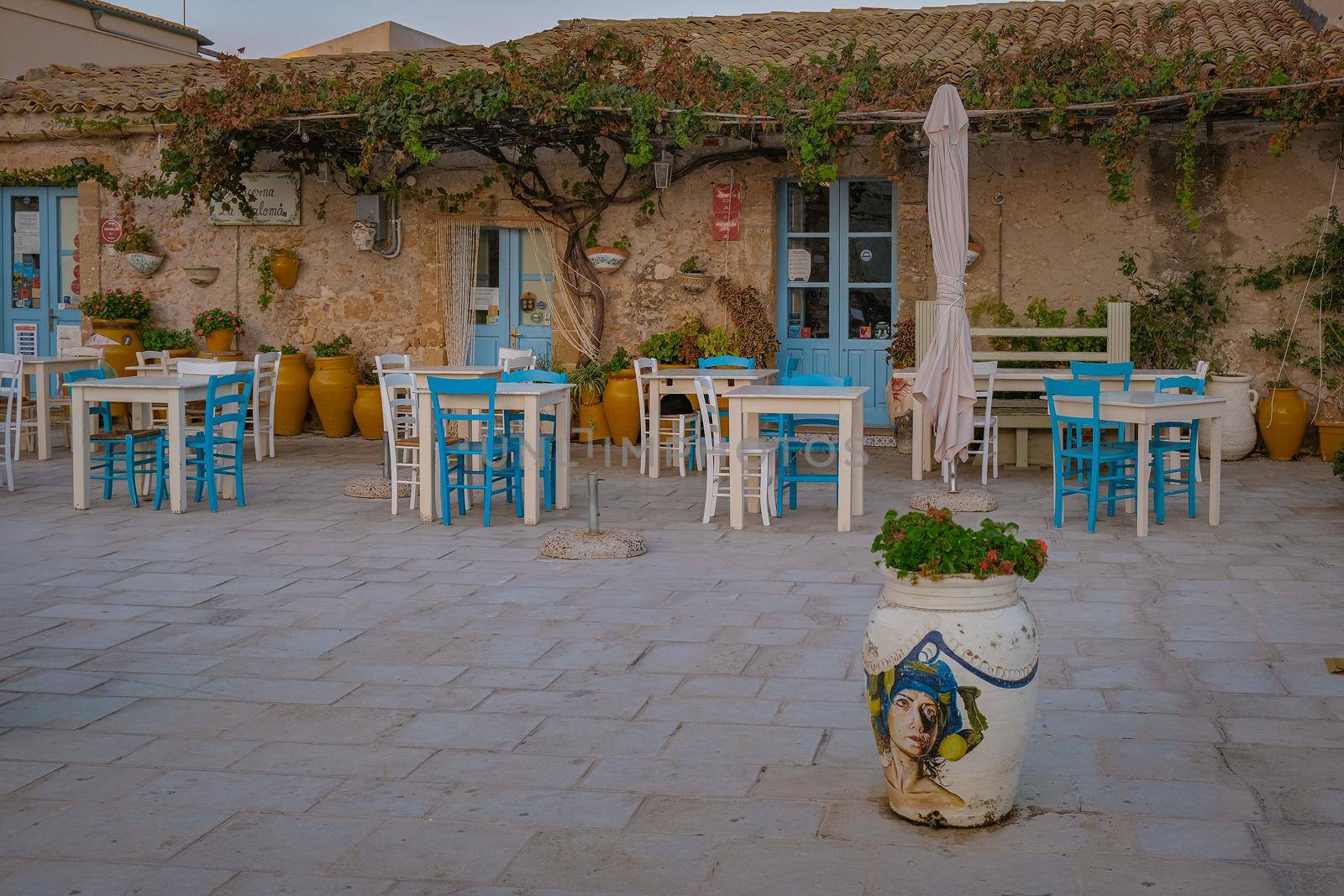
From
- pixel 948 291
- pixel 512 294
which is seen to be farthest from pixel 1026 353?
pixel 512 294

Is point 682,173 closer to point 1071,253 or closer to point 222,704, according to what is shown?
point 1071,253

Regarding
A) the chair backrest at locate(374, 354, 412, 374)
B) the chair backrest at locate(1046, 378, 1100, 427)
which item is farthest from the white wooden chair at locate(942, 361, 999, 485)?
the chair backrest at locate(374, 354, 412, 374)

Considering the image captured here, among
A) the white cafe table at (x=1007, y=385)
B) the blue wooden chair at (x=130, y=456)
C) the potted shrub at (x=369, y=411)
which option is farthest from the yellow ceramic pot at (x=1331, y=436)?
the blue wooden chair at (x=130, y=456)

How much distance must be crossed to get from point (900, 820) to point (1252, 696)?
1.62 meters

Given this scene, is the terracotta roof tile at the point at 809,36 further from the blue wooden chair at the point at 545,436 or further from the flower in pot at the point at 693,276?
the blue wooden chair at the point at 545,436

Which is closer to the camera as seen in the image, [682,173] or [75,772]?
[75,772]

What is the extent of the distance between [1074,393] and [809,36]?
6966 mm

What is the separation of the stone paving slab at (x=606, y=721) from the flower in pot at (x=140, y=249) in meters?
6.32

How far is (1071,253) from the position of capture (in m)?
11.1

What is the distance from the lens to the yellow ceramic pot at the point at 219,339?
1268cm

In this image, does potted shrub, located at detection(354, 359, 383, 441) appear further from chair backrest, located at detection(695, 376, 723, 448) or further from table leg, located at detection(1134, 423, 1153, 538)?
table leg, located at detection(1134, 423, 1153, 538)

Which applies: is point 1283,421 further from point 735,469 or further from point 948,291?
point 735,469

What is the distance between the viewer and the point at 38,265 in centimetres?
1343

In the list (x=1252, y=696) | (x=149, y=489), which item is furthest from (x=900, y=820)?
(x=149, y=489)
